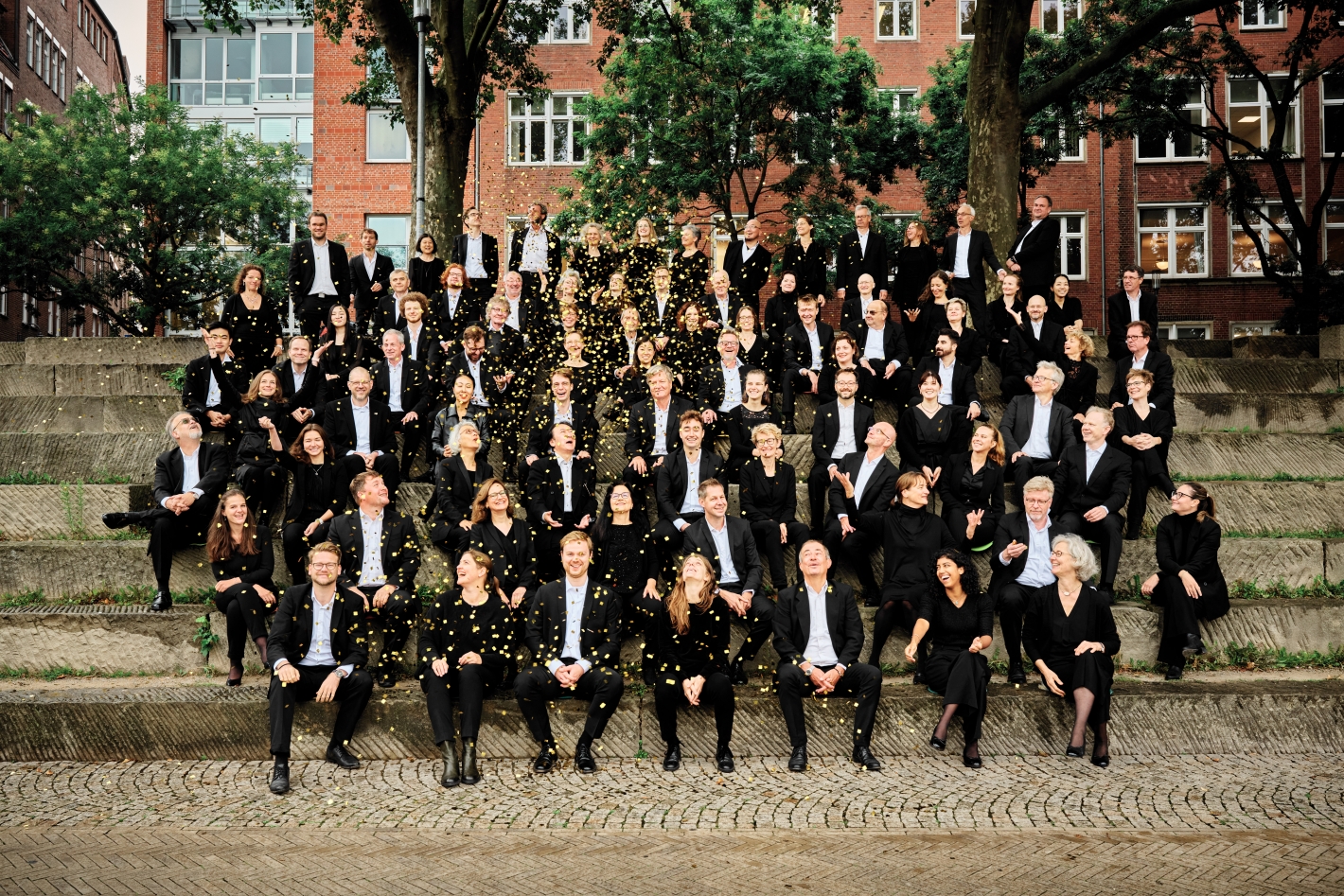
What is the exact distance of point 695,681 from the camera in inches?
336

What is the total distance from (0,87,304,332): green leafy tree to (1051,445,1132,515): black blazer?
2608 cm

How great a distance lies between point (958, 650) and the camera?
891 centimetres

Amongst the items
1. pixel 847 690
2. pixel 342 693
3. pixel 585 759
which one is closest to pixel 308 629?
pixel 342 693

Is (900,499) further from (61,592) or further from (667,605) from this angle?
(61,592)

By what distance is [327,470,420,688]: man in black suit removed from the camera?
30.2 ft

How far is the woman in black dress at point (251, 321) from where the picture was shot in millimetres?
13086

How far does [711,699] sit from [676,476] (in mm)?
2392

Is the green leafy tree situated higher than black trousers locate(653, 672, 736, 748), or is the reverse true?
the green leafy tree

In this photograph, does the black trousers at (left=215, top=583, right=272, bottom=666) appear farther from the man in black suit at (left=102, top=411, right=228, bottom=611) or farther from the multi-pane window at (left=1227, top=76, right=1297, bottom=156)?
the multi-pane window at (left=1227, top=76, right=1297, bottom=156)

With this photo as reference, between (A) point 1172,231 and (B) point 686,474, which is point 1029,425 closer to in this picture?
(B) point 686,474

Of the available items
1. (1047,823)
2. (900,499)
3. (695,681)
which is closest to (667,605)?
(695,681)

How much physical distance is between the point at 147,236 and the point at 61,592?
80.5 feet

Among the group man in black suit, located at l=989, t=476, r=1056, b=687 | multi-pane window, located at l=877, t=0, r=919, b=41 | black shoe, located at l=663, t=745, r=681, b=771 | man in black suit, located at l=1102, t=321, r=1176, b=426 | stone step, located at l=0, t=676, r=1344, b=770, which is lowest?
black shoe, located at l=663, t=745, r=681, b=771

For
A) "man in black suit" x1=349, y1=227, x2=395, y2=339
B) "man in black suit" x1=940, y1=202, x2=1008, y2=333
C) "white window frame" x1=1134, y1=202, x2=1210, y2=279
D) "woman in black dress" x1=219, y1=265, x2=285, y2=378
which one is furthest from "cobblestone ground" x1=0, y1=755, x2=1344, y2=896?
"white window frame" x1=1134, y1=202, x2=1210, y2=279
